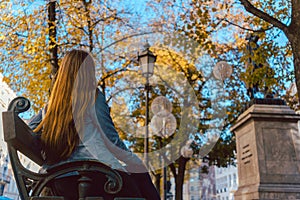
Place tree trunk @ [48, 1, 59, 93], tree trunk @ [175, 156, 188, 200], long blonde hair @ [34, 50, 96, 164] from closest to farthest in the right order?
long blonde hair @ [34, 50, 96, 164] → tree trunk @ [48, 1, 59, 93] → tree trunk @ [175, 156, 188, 200]

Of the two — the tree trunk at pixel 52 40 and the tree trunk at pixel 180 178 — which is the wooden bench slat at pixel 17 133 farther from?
the tree trunk at pixel 180 178

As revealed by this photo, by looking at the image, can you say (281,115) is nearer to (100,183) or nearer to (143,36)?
(143,36)

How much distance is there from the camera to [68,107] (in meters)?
1.77

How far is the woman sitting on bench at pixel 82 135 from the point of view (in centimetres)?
158

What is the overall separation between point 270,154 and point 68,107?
6579 mm

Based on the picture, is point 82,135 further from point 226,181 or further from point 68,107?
point 226,181

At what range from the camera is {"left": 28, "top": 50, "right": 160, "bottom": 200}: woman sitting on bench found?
1581 mm

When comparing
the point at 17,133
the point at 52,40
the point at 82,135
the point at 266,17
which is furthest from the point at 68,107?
the point at 52,40

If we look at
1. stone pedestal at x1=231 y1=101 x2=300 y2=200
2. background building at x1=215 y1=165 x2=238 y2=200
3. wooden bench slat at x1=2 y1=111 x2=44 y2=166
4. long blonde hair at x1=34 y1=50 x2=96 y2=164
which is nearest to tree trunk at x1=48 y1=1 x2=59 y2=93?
stone pedestal at x1=231 y1=101 x2=300 y2=200

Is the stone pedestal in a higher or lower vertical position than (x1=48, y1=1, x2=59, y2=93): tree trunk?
lower

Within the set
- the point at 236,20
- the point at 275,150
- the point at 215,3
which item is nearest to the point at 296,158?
the point at 275,150

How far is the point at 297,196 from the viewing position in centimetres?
679

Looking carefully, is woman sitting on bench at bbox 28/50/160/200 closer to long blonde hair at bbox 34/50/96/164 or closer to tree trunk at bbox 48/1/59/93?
long blonde hair at bbox 34/50/96/164

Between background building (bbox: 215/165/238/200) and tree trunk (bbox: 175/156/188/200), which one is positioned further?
background building (bbox: 215/165/238/200)
